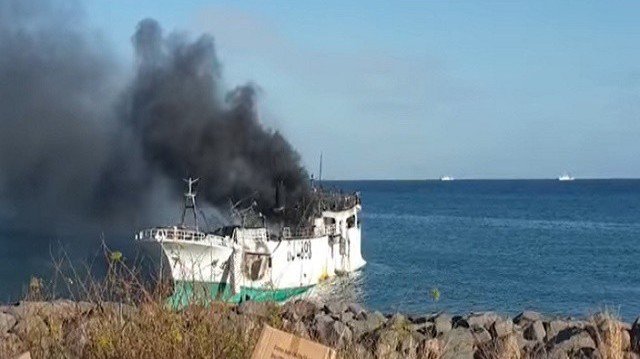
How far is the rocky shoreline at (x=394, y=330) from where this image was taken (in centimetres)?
948

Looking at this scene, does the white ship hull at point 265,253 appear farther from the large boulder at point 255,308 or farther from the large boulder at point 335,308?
the large boulder at point 255,308

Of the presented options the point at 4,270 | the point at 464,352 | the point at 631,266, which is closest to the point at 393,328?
the point at 464,352

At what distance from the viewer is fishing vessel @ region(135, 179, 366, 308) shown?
1425 inches

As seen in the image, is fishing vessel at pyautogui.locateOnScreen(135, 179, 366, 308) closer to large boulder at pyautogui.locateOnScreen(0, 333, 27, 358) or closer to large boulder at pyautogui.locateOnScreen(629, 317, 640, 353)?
large boulder at pyautogui.locateOnScreen(629, 317, 640, 353)

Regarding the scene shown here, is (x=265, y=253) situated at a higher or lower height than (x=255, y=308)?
lower

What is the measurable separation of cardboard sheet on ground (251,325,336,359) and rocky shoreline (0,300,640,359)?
10.5 ft

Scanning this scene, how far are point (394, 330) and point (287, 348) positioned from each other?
469 cm

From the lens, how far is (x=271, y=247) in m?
41.2

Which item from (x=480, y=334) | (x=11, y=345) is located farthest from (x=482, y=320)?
(x=11, y=345)

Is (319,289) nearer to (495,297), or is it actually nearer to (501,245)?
(495,297)

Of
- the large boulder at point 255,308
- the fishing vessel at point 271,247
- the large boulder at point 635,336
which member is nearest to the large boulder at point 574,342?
the large boulder at point 635,336

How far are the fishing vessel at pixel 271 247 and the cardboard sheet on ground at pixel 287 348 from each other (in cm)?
2234

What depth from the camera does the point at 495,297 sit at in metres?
41.2

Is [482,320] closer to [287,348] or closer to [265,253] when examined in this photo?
[287,348]
